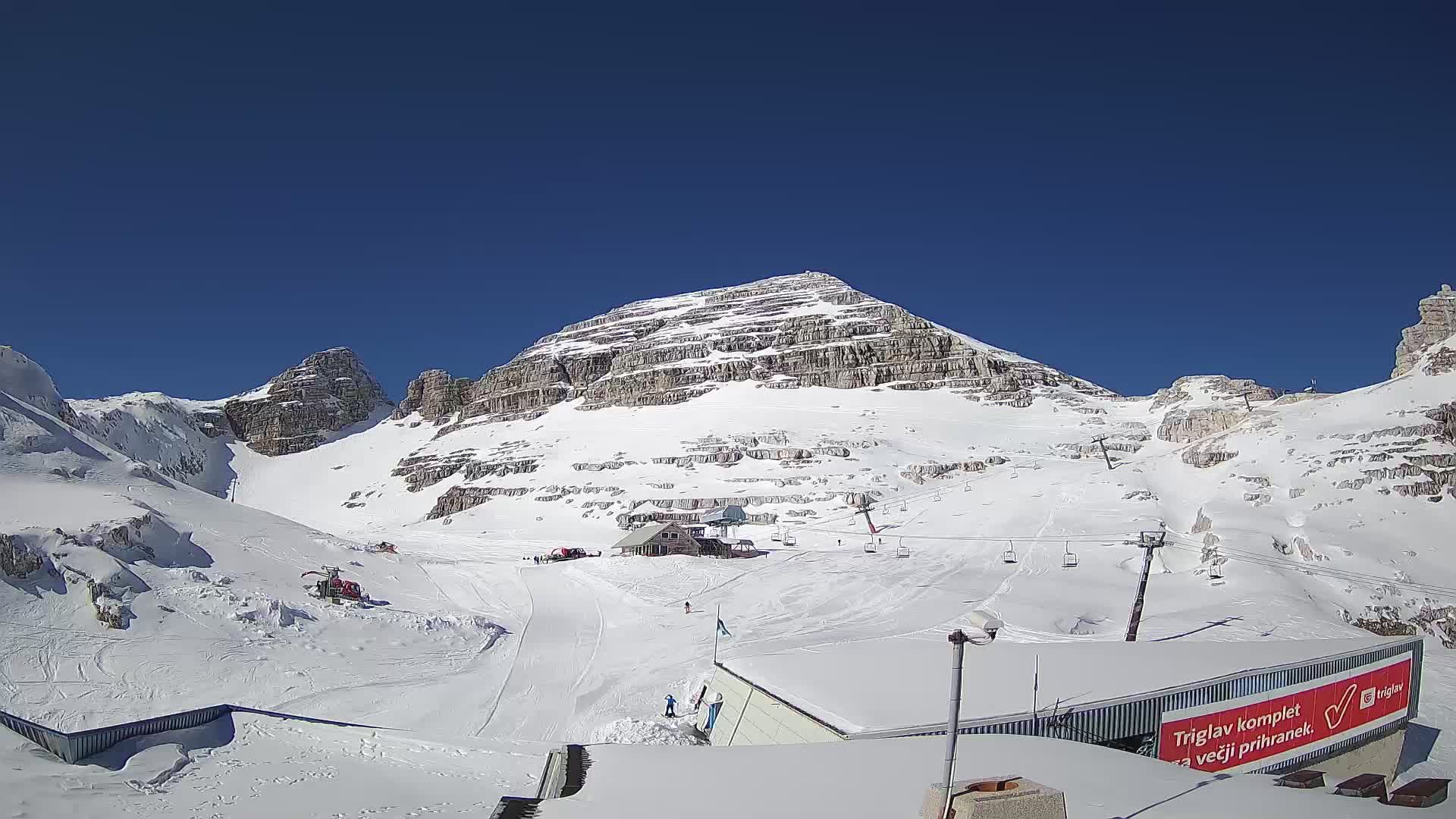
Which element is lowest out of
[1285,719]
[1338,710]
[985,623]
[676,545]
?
[676,545]

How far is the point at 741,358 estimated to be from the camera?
117 m

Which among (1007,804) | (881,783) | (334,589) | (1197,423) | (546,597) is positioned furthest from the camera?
(1197,423)

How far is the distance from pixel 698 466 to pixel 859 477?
56.0 ft

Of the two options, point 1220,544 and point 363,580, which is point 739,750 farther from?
point 1220,544

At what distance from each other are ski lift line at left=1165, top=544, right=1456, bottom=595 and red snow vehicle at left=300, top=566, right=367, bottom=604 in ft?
115

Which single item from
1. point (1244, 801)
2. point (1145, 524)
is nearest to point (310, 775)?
point (1244, 801)

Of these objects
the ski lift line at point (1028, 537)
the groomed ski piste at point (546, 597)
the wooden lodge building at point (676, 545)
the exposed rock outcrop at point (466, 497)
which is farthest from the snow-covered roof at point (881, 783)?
the exposed rock outcrop at point (466, 497)

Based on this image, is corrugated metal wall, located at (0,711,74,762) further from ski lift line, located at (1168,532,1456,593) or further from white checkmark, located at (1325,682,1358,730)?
ski lift line, located at (1168,532,1456,593)

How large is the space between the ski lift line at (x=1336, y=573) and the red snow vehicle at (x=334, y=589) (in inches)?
1384

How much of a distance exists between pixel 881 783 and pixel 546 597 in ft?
90.9

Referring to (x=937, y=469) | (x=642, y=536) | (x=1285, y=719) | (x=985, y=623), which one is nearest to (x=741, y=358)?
(x=937, y=469)

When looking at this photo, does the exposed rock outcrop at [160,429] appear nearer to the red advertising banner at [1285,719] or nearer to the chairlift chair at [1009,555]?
the chairlift chair at [1009,555]

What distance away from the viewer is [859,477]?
66.4 meters

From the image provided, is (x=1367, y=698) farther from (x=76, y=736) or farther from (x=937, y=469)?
(x=937, y=469)
